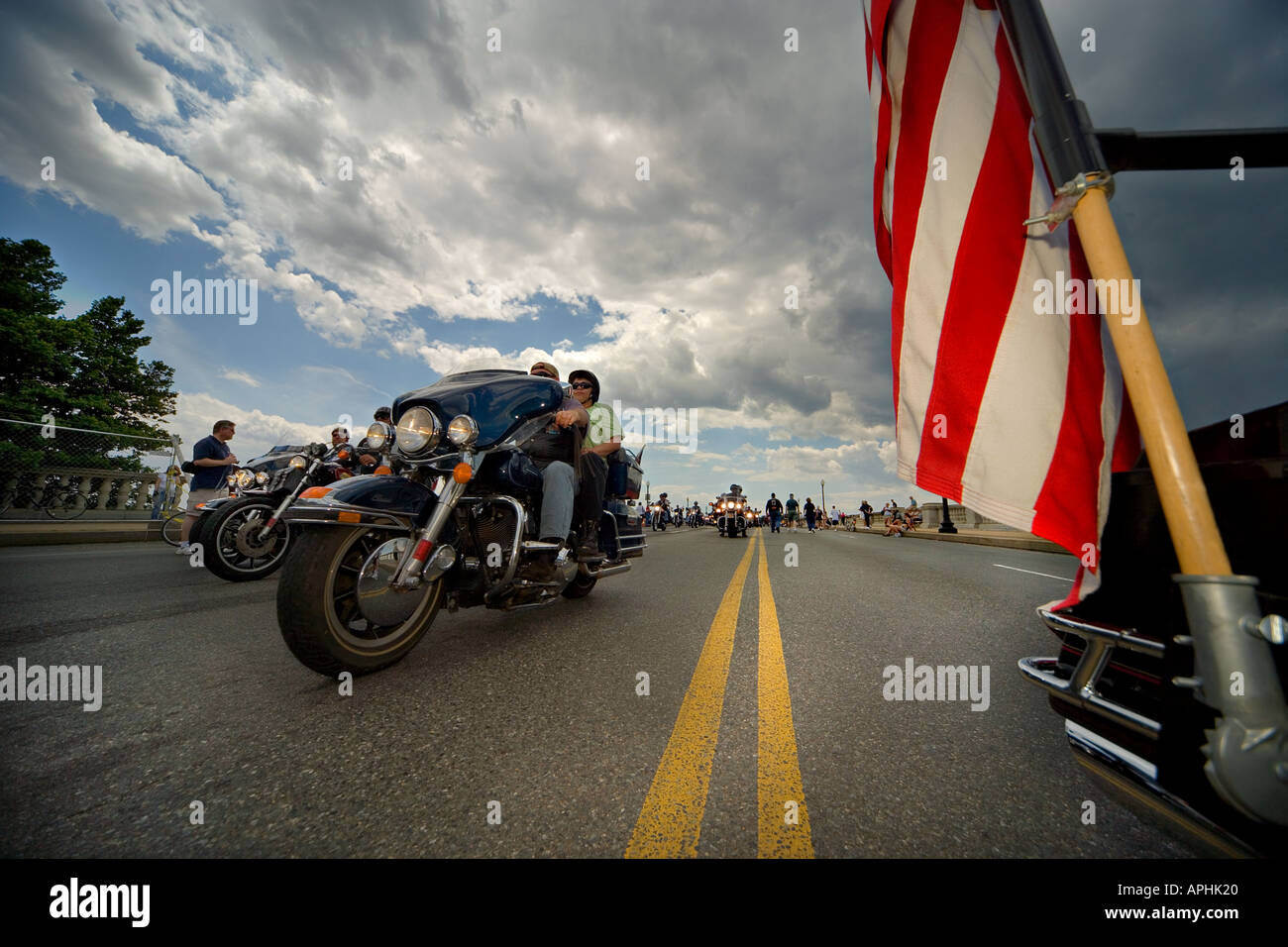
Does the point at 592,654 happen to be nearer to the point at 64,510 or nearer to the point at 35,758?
the point at 35,758

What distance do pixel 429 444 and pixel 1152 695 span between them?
2.71 meters

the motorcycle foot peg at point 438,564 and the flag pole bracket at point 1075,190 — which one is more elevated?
the flag pole bracket at point 1075,190

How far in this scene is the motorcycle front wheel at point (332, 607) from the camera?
1.88m

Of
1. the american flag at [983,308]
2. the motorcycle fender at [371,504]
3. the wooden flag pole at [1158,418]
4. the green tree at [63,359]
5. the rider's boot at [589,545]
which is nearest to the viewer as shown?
the wooden flag pole at [1158,418]

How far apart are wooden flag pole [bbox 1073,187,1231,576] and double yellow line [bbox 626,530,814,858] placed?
98cm

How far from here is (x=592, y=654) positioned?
2.55m

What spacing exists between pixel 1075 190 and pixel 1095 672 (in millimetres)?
1006

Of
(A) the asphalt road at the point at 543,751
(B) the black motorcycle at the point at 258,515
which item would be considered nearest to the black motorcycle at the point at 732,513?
(B) the black motorcycle at the point at 258,515

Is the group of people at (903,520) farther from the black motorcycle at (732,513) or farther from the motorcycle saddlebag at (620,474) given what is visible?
the motorcycle saddlebag at (620,474)

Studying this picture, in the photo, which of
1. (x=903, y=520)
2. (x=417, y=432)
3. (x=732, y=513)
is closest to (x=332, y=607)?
(x=417, y=432)

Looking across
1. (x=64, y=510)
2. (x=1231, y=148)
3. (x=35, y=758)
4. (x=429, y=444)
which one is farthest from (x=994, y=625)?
(x=64, y=510)

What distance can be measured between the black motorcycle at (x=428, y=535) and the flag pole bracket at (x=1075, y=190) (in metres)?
2.28

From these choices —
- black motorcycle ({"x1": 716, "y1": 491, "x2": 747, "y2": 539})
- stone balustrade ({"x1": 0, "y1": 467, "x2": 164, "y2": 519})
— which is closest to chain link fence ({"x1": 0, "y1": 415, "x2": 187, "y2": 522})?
stone balustrade ({"x1": 0, "y1": 467, "x2": 164, "y2": 519})

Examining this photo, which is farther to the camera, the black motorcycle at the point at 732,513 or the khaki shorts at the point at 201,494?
the black motorcycle at the point at 732,513
